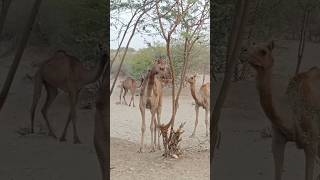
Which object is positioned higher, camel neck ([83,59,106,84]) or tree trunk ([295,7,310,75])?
tree trunk ([295,7,310,75])

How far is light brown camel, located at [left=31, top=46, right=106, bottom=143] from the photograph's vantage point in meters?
2.28

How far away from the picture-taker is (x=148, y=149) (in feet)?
11.3

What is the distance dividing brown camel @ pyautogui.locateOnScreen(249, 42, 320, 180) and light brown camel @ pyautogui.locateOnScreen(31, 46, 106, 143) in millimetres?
777

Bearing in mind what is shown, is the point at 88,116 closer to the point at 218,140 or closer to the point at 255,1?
the point at 218,140

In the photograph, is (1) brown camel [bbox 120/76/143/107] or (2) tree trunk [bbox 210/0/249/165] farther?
(1) brown camel [bbox 120/76/143/107]

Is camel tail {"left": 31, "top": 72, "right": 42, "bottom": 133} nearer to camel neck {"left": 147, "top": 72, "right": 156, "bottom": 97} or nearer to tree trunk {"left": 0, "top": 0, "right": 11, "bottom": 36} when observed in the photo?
tree trunk {"left": 0, "top": 0, "right": 11, "bottom": 36}

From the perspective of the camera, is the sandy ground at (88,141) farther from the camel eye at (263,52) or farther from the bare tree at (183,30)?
the bare tree at (183,30)

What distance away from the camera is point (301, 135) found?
2.30m

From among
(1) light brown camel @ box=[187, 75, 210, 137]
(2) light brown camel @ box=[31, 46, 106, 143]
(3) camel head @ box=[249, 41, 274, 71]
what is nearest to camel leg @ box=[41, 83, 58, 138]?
(2) light brown camel @ box=[31, 46, 106, 143]

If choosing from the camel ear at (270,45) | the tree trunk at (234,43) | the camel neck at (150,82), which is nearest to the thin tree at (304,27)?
the camel ear at (270,45)

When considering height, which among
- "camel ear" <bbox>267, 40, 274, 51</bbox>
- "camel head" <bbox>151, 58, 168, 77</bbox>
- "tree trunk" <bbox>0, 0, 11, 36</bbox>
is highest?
"tree trunk" <bbox>0, 0, 11, 36</bbox>

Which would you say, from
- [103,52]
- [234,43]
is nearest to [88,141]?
[103,52]

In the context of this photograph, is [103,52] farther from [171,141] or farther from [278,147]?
[171,141]

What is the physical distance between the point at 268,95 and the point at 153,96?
52.5 inches
